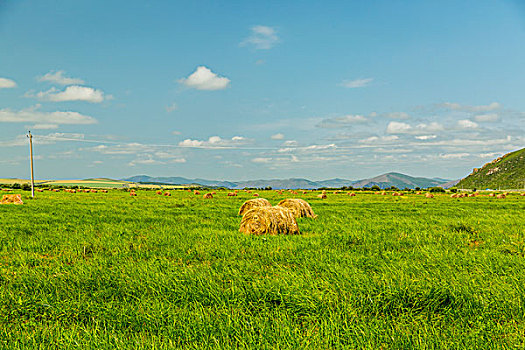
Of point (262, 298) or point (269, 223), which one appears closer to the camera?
point (262, 298)

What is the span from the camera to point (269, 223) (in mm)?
11016

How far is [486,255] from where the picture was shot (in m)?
6.94

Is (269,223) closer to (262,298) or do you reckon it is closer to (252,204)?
(262,298)

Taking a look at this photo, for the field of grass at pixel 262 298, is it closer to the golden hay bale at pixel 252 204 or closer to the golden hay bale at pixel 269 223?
the golden hay bale at pixel 269 223

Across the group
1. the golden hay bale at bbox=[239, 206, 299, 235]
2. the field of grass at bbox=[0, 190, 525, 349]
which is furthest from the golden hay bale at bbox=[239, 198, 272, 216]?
the field of grass at bbox=[0, 190, 525, 349]

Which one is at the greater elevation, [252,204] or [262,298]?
[252,204]

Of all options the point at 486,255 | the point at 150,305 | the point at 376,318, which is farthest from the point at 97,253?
the point at 486,255

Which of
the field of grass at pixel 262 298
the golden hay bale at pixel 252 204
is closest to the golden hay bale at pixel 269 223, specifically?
the field of grass at pixel 262 298

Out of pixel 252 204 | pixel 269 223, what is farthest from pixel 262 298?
pixel 252 204

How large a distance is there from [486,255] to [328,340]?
17.9 feet

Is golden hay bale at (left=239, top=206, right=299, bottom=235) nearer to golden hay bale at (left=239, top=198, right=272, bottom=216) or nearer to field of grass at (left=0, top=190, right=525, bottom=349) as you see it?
field of grass at (left=0, top=190, right=525, bottom=349)

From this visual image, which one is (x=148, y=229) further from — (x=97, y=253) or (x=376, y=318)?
(x=376, y=318)

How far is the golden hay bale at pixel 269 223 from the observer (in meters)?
10.9

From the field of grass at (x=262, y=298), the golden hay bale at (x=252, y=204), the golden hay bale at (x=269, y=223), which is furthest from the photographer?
the golden hay bale at (x=252, y=204)
